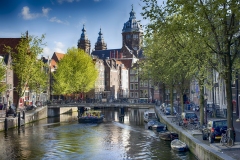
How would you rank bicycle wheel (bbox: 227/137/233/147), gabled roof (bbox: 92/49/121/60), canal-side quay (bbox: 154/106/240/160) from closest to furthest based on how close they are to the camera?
canal-side quay (bbox: 154/106/240/160) < bicycle wheel (bbox: 227/137/233/147) < gabled roof (bbox: 92/49/121/60)

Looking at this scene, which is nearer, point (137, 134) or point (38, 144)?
point (38, 144)

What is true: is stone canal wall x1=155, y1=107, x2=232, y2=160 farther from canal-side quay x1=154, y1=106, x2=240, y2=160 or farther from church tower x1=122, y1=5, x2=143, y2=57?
church tower x1=122, y1=5, x2=143, y2=57

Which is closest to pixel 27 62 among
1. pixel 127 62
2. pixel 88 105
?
pixel 88 105

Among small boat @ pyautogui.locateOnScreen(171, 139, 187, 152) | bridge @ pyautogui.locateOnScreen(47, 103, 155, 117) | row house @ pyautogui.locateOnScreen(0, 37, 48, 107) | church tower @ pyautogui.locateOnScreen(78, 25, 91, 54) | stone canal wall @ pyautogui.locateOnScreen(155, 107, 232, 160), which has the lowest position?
small boat @ pyautogui.locateOnScreen(171, 139, 187, 152)

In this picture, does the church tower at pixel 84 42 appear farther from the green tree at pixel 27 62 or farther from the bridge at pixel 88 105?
the green tree at pixel 27 62

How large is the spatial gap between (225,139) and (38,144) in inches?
844

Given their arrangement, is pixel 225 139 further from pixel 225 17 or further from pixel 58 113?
pixel 58 113

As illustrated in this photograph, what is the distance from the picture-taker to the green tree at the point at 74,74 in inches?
3418

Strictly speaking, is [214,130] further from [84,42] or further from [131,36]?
[131,36]

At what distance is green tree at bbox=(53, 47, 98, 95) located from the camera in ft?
285

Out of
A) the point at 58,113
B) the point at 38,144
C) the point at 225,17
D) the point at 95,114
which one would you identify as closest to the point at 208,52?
the point at 225,17

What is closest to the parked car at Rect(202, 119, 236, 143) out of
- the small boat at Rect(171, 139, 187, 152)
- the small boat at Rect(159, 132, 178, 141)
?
the small boat at Rect(171, 139, 187, 152)

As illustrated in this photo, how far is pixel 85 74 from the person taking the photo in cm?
9031

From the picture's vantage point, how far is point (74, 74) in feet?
292
